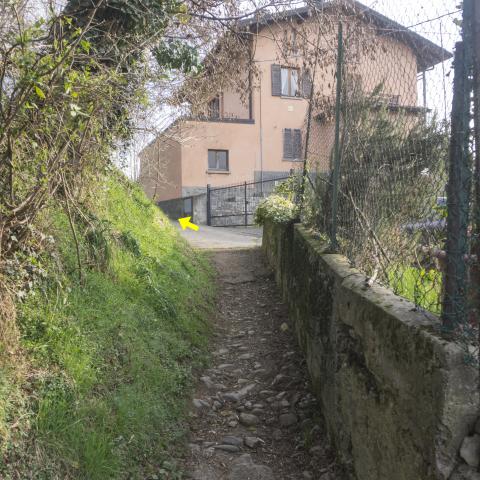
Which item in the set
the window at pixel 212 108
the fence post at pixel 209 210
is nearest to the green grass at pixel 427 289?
the window at pixel 212 108

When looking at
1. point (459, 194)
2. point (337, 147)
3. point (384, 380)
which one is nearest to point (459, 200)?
point (459, 194)

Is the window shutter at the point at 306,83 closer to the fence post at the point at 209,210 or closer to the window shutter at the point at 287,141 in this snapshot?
the fence post at the point at 209,210

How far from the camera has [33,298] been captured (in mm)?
3230

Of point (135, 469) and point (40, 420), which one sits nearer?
point (40, 420)

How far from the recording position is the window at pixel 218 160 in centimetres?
2244

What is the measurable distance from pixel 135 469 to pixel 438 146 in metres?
2.58

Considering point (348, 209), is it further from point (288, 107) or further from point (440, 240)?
point (288, 107)

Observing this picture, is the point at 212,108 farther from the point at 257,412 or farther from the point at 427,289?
the point at 427,289

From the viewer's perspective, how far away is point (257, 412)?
395 centimetres

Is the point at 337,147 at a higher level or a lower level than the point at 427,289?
higher

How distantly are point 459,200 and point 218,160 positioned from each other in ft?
69.6

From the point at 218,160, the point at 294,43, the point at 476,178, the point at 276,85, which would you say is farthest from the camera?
the point at 218,160

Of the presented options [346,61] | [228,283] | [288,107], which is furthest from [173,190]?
[346,61]

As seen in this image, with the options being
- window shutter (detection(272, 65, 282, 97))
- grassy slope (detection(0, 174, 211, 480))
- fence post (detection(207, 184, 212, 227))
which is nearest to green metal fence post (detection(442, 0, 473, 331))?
grassy slope (detection(0, 174, 211, 480))
